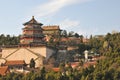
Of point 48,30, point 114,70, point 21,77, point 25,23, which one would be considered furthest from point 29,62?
point 48,30

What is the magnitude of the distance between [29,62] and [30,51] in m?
1.44

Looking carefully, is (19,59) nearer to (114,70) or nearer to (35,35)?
(35,35)

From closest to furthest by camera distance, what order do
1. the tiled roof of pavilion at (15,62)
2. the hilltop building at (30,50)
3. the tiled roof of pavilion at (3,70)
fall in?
the tiled roof of pavilion at (3,70), the tiled roof of pavilion at (15,62), the hilltop building at (30,50)

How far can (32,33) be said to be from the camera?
60562mm

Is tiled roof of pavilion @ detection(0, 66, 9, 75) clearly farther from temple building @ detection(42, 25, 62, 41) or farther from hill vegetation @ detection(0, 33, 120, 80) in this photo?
temple building @ detection(42, 25, 62, 41)

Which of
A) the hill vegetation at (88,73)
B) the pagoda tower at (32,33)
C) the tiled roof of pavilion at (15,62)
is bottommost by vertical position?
the hill vegetation at (88,73)

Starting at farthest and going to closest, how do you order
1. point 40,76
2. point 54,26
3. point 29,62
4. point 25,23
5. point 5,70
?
1. point 54,26
2. point 25,23
3. point 29,62
4. point 5,70
5. point 40,76

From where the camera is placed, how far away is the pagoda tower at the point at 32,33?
6019 cm

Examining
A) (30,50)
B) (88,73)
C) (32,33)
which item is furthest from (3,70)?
(32,33)

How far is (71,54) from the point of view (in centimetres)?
6191

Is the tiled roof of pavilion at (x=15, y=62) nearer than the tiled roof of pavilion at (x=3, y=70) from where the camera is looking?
No

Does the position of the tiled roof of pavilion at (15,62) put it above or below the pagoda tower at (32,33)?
below

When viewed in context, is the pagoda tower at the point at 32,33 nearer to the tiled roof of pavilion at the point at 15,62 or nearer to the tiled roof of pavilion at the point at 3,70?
the tiled roof of pavilion at the point at 15,62

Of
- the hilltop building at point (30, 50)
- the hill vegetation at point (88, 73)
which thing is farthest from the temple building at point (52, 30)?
the hill vegetation at point (88, 73)
